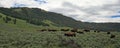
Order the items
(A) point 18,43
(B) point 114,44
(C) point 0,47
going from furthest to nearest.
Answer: (B) point 114,44
(A) point 18,43
(C) point 0,47

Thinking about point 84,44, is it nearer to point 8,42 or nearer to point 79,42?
point 79,42

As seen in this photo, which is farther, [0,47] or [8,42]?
[8,42]

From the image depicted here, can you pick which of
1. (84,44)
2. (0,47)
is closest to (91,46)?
(84,44)

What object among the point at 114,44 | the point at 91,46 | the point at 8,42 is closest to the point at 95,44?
the point at 91,46

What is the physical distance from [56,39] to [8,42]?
6294 mm

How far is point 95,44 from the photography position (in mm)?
27859

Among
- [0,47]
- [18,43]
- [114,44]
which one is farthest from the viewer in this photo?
[114,44]

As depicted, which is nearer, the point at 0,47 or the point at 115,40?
the point at 0,47

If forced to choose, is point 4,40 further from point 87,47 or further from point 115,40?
point 115,40

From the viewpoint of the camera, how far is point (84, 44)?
88.9ft

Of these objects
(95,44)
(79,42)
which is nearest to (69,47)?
(79,42)

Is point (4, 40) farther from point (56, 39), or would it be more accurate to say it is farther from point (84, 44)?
point (84, 44)

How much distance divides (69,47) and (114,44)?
7150 mm

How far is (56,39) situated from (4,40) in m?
6.97
